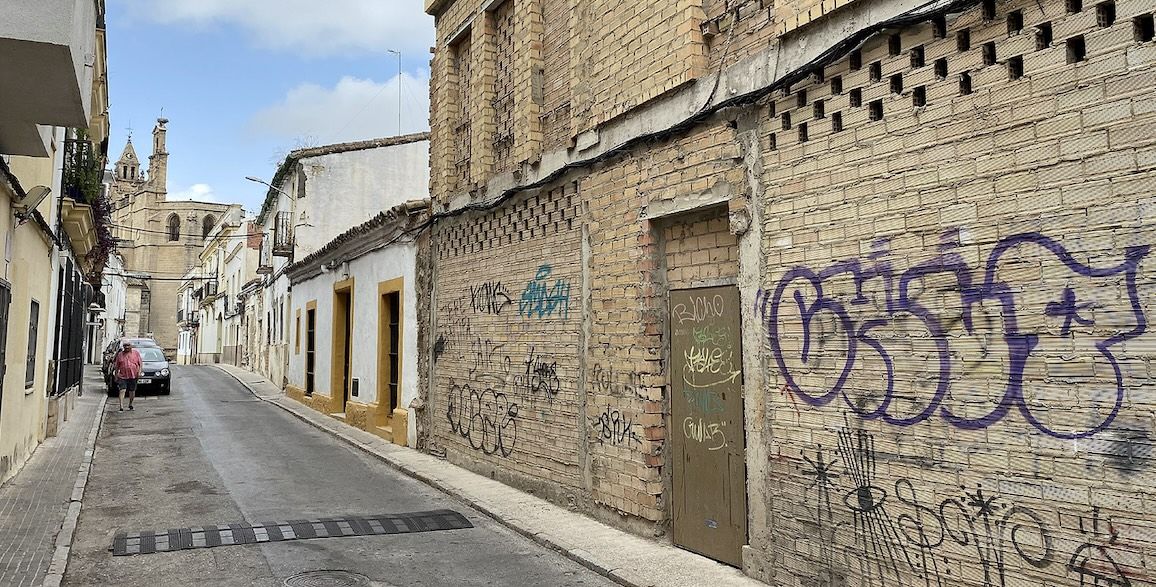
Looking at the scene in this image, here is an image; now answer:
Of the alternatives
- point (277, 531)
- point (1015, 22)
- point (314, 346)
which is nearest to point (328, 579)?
point (277, 531)

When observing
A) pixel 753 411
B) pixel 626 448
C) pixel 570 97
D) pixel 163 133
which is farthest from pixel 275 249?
pixel 163 133

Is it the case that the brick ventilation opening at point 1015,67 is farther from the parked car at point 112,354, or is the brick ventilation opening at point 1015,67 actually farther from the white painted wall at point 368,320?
the parked car at point 112,354

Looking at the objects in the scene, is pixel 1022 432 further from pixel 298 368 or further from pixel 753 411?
pixel 298 368

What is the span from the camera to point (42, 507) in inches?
288

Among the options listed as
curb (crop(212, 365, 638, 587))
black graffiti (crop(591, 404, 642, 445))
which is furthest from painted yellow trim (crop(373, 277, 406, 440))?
black graffiti (crop(591, 404, 642, 445))

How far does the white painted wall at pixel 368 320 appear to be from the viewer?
11.5 meters

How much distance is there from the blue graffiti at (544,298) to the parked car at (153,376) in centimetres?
1602

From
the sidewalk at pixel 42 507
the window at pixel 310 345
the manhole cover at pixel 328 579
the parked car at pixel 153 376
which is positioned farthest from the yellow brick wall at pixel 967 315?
the parked car at pixel 153 376

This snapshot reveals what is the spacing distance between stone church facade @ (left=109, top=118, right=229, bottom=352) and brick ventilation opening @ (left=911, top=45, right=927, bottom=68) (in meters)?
61.1

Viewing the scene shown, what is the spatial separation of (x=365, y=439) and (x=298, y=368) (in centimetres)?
885

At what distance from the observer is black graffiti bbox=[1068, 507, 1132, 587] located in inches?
131

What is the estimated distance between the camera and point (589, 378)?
23.5 ft

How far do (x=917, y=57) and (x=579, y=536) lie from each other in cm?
438

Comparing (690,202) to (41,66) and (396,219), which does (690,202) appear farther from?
(396,219)
